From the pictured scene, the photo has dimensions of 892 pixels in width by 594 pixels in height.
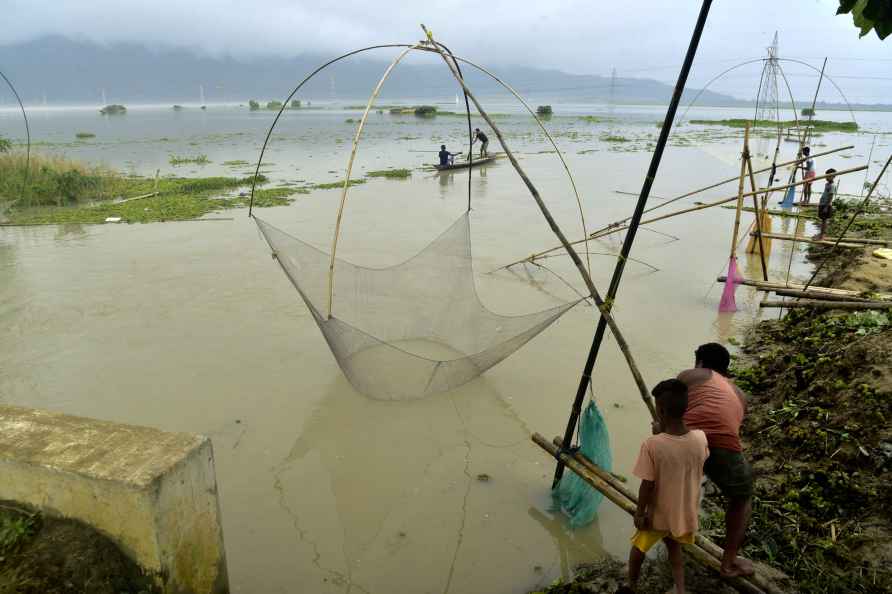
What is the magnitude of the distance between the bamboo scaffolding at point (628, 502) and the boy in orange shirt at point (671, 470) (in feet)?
0.46

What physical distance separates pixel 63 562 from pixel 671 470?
1.69m

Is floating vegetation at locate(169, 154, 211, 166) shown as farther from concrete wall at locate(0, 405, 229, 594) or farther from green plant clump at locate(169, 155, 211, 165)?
concrete wall at locate(0, 405, 229, 594)

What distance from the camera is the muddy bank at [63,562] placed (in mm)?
1421

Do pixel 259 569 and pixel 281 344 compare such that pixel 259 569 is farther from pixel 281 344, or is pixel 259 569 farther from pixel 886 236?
pixel 886 236

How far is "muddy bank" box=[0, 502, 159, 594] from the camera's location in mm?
1421

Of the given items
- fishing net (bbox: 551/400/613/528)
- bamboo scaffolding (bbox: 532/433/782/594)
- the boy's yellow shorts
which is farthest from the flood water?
the boy's yellow shorts

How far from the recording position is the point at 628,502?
2090mm

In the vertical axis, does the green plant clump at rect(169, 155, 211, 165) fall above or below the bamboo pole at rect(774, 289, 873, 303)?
above

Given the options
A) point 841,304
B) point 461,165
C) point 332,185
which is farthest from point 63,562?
point 461,165

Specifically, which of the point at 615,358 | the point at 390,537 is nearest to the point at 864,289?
the point at 615,358

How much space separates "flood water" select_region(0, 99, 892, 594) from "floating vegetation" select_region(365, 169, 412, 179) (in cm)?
397

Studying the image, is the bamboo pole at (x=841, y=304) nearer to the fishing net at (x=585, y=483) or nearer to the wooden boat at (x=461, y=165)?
the fishing net at (x=585, y=483)

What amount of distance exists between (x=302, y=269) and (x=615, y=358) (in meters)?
2.31

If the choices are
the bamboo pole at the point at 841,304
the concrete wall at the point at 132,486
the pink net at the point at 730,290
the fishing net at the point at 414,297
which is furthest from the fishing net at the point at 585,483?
the pink net at the point at 730,290
